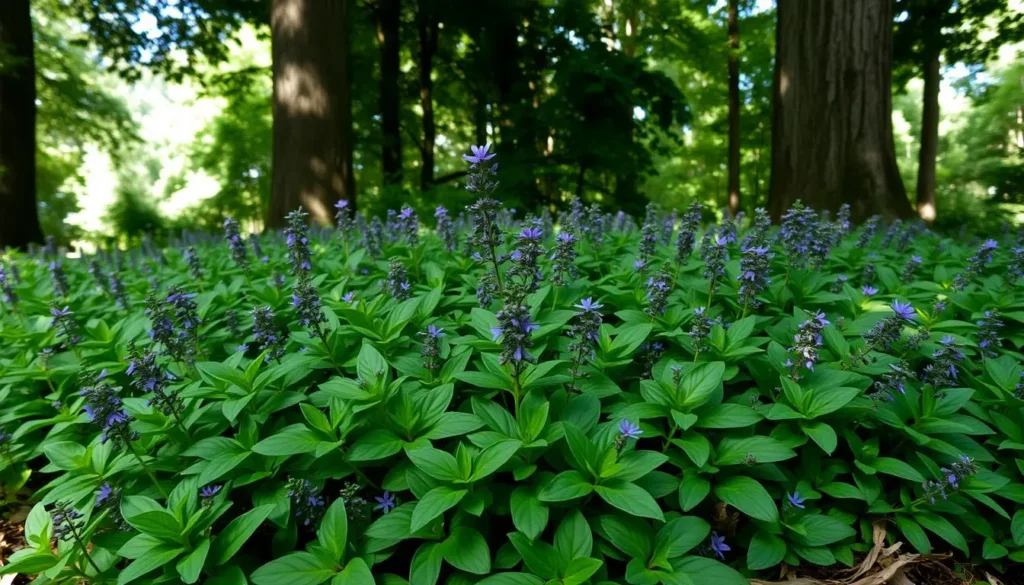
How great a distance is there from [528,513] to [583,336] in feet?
2.11

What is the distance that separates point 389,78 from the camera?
44.2 ft

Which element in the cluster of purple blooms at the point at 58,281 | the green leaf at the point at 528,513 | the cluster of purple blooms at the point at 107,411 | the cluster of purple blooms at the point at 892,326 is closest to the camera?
the green leaf at the point at 528,513

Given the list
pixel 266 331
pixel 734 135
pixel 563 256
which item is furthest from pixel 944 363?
pixel 734 135

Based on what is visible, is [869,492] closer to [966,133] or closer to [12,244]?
[12,244]

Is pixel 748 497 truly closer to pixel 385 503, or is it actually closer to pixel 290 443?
pixel 385 503

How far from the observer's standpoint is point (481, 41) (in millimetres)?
13312

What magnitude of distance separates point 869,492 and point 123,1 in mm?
16773

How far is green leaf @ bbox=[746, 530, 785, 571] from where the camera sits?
171cm

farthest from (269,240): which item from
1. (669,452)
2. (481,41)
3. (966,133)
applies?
(966,133)

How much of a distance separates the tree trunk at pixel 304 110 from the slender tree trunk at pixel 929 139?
12203mm

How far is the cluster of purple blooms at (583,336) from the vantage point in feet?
6.28

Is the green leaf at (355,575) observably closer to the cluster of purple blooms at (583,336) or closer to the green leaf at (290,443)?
the green leaf at (290,443)

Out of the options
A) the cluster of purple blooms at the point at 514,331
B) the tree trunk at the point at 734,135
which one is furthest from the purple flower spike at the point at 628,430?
the tree trunk at the point at 734,135

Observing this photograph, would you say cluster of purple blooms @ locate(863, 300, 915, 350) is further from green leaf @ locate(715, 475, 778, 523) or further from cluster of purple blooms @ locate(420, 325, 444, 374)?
cluster of purple blooms @ locate(420, 325, 444, 374)
